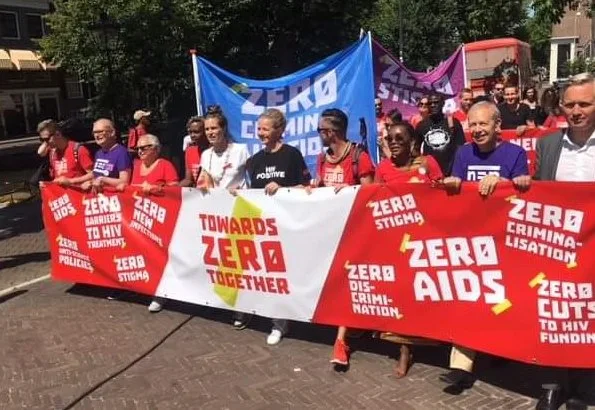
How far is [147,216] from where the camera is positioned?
573 centimetres

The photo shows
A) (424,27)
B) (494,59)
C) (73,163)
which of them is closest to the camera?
(73,163)

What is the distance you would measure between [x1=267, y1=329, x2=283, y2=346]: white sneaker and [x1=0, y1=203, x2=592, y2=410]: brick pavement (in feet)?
0.17

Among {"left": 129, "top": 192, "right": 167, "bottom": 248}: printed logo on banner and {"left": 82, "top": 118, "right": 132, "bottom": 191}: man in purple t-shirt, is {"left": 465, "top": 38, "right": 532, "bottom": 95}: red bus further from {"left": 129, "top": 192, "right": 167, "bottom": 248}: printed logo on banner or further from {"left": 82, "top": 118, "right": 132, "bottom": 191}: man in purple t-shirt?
{"left": 129, "top": 192, "right": 167, "bottom": 248}: printed logo on banner

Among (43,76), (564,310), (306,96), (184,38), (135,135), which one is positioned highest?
(43,76)

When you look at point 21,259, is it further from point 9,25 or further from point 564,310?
point 9,25

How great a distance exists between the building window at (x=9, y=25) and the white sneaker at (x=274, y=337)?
3942 centimetres

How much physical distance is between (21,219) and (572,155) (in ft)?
33.3

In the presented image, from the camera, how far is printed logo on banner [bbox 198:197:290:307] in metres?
4.92

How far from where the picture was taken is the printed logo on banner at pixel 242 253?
4.92m

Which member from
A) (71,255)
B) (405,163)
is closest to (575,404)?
(405,163)

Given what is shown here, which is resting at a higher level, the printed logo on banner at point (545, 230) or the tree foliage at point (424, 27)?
the tree foliage at point (424, 27)

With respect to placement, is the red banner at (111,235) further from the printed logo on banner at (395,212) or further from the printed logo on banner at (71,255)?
the printed logo on banner at (395,212)

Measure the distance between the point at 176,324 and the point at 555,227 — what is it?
3.29 m

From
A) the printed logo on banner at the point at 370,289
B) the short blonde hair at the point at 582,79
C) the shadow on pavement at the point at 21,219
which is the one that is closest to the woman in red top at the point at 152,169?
the printed logo on banner at the point at 370,289
